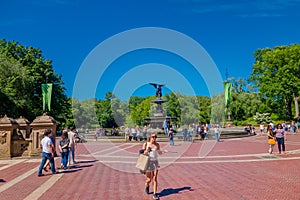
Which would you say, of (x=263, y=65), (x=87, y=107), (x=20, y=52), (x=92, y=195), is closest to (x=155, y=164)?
(x=92, y=195)

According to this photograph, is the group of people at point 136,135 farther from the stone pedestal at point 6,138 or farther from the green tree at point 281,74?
the green tree at point 281,74

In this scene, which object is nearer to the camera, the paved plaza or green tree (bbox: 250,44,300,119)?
the paved plaza

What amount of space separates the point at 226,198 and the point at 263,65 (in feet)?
174

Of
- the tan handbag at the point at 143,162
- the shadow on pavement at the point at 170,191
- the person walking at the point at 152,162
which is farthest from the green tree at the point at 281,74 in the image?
the tan handbag at the point at 143,162

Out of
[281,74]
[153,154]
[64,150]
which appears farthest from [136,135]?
[281,74]

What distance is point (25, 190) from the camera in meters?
8.12

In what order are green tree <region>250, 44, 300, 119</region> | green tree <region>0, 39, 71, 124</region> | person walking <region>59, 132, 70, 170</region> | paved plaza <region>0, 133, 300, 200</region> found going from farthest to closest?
green tree <region>250, 44, 300, 119</region>, green tree <region>0, 39, 71, 124</region>, person walking <region>59, 132, 70, 170</region>, paved plaza <region>0, 133, 300, 200</region>

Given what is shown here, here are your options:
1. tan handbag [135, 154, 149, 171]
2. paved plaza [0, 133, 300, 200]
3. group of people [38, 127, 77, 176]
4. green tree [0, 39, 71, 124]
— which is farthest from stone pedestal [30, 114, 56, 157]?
green tree [0, 39, 71, 124]

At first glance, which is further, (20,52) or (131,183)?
(20,52)

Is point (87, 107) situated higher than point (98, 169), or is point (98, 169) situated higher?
point (87, 107)

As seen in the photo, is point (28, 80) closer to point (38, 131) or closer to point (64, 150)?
point (38, 131)

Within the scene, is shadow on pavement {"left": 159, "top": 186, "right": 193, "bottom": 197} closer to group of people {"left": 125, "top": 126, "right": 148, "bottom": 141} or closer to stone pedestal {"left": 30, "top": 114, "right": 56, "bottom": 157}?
stone pedestal {"left": 30, "top": 114, "right": 56, "bottom": 157}

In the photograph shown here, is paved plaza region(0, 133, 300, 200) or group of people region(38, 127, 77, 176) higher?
group of people region(38, 127, 77, 176)

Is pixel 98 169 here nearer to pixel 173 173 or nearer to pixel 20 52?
pixel 173 173
